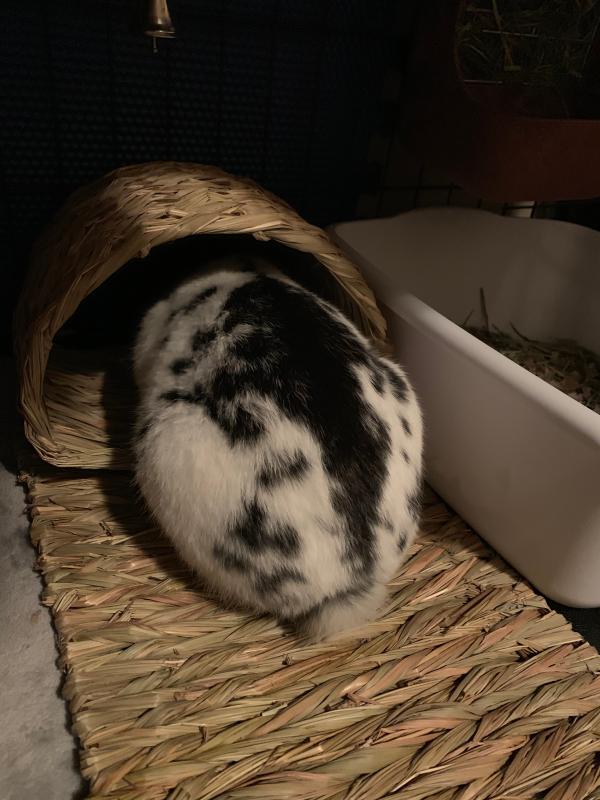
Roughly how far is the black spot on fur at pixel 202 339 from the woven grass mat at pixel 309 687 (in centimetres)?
39

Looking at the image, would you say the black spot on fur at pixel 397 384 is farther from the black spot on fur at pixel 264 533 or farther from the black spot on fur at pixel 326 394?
the black spot on fur at pixel 264 533

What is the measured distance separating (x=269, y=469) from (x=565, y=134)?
36.4 inches

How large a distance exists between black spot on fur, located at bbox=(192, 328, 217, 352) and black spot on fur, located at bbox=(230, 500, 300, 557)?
0.96 feet

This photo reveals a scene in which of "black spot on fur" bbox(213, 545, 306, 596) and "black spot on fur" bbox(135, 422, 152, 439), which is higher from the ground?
"black spot on fur" bbox(135, 422, 152, 439)

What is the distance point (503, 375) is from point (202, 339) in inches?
19.9

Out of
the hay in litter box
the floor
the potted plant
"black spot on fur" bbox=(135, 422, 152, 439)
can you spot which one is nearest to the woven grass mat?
the floor

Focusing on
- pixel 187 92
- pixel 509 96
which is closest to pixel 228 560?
pixel 187 92

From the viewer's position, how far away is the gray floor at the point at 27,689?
2.81 feet

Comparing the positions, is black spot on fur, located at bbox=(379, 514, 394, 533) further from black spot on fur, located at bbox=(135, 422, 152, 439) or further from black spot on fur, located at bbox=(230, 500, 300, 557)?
black spot on fur, located at bbox=(135, 422, 152, 439)

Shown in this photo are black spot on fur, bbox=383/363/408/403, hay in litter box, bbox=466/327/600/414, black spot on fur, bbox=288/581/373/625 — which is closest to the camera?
black spot on fur, bbox=288/581/373/625

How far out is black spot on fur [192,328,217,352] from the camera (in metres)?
1.05

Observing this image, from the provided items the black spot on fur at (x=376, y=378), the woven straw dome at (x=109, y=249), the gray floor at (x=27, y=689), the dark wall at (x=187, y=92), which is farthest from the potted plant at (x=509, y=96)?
the gray floor at (x=27, y=689)

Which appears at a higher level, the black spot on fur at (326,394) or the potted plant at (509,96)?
the potted plant at (509,96)

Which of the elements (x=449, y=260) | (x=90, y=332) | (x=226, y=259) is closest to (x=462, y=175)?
(x=449, y=260)
